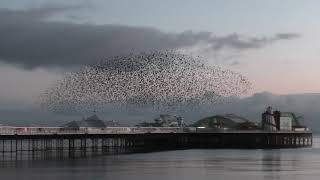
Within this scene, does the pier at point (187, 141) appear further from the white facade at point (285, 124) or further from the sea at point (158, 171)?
the sea at point (158, 171)

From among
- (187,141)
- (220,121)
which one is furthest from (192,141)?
(220,121)

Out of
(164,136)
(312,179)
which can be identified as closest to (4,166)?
→ (312,179)

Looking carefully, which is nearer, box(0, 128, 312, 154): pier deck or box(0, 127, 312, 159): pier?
box(0, 127, 312, 159): pier

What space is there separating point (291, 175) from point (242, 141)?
77.2m

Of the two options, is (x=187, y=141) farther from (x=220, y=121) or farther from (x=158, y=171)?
(x=158, y=171)

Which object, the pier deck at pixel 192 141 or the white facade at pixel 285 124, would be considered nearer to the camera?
the pier deck at pixel 192 141

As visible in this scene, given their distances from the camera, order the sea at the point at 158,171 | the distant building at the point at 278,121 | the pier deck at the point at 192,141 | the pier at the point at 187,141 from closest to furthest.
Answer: the sea at the point at 158,171
the pier at the point at 187,141
the pier deck at the point at 192,141
the distant building at the point at 278,121

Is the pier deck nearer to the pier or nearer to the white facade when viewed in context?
the pier

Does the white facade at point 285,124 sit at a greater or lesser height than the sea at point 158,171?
greater

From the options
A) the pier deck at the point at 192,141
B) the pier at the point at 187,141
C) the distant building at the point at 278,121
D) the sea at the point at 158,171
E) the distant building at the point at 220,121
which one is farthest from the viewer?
the distant building at the point at 220,121

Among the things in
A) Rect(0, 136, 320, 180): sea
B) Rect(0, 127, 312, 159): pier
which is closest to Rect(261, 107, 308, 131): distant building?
Rect(0, 127, 312, 159): pier

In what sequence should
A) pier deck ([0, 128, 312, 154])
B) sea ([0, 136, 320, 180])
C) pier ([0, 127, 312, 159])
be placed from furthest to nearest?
pier deck ([0, 128, 312, 154]), pier ([0, 127, 312, 159]), sea ([0, 136, 320, 180])

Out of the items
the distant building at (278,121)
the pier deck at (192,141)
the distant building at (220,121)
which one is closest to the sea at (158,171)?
the pier deck at (192,141)

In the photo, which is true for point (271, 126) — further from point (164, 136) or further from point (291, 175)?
point (291, 175)
